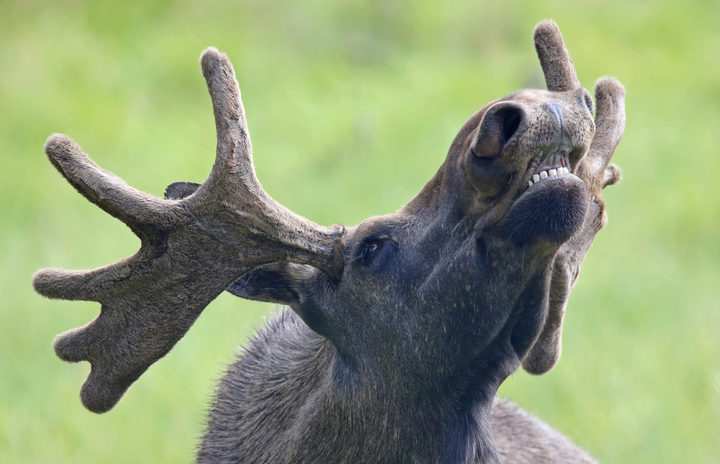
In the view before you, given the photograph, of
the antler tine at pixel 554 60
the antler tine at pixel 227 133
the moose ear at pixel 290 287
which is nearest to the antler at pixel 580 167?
the antler tine at pixel 554 60

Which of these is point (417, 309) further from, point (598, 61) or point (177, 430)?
point (598, 61)

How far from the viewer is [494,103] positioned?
2662 mm

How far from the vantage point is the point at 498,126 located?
2604mm

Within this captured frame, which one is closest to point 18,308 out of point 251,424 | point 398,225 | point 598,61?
point 251,424

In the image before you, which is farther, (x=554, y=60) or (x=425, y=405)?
(x=554, y=60)

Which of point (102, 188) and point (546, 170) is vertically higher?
point (546, 170)

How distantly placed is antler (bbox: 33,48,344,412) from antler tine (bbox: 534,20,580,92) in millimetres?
816

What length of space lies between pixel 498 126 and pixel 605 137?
96 cm

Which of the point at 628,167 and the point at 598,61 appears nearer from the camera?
the point at 628,167

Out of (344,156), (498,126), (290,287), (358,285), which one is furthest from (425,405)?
(344,156)

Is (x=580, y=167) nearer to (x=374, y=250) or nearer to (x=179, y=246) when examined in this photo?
(x=374, y=250)

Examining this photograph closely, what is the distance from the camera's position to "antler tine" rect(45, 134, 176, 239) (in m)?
2.94

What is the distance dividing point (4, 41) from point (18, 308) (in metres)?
4.99

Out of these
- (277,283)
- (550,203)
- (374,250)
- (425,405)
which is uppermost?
(550,203)
